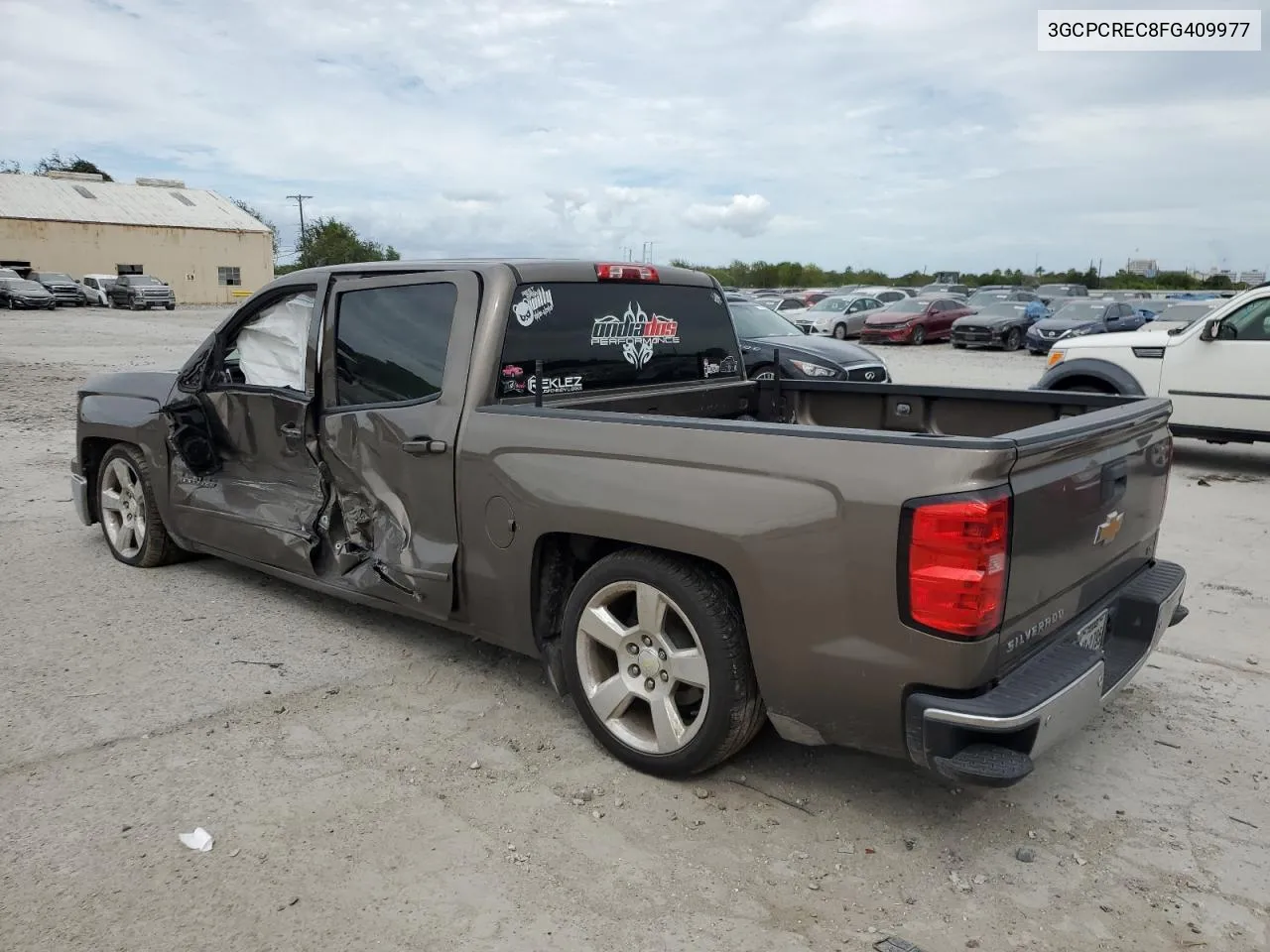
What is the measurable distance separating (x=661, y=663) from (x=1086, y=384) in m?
8.18

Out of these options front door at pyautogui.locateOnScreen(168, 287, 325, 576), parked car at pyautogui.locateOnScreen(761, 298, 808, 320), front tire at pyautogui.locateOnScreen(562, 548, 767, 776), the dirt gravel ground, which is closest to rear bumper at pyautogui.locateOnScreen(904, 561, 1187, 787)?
the dirt gravel ground

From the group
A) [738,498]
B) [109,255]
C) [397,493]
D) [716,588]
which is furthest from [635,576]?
[109,255]

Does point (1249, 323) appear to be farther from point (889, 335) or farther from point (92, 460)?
point (889, 335)

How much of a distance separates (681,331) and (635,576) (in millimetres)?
1749

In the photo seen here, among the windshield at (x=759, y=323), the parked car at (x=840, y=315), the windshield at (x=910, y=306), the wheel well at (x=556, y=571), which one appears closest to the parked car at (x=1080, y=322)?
the windshield at (x=910, y=306)

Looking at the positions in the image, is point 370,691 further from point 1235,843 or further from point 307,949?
point 1235,843

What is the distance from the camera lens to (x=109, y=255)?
55.6 metres

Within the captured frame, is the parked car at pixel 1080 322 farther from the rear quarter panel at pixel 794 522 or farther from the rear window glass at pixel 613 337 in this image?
the rear quarter panel at pixel 794 522

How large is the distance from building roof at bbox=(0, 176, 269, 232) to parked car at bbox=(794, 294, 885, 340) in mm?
42495

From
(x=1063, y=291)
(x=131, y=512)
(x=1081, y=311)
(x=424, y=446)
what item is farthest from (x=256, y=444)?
(x=1063, y=291)

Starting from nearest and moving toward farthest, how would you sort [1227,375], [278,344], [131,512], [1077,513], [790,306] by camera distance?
[1077,513], [278,344], [131,512], [1227,375], [790,306]

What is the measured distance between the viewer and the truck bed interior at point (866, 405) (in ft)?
13.9

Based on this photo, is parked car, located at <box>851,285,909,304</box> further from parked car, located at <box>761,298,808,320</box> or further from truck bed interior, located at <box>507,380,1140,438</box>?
truck bed interior, located at <box>507,380,1140,438</box>

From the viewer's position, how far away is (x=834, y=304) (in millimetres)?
32062
